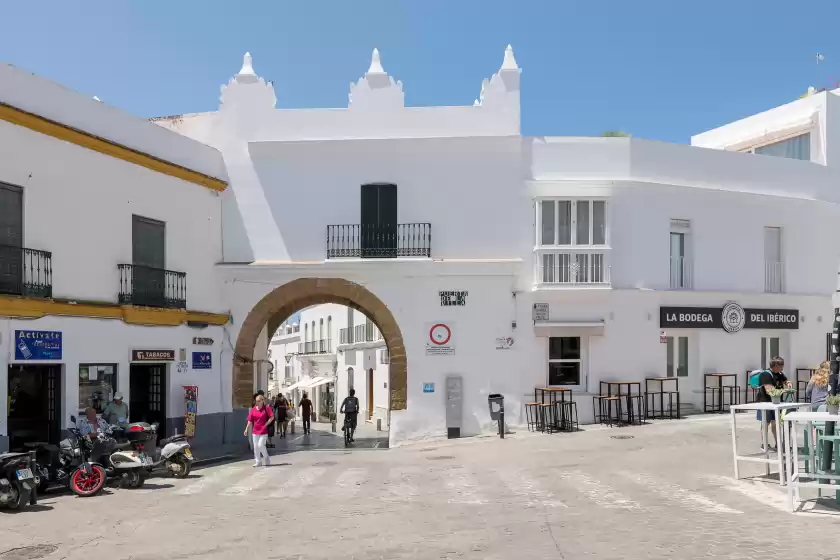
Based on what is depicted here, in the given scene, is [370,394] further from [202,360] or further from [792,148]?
[792,148]

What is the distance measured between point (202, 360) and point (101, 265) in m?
4.36

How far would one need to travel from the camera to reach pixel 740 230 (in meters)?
23.8

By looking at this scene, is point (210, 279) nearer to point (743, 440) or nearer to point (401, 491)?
point (401, 491)

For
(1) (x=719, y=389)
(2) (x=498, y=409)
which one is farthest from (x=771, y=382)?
(1) (x=719, y=389)

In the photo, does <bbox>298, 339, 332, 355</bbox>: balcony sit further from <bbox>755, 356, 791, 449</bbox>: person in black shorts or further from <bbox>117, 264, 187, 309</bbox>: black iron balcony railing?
<bbox>755, 356, 791, 449</bbox>: person in black shorts

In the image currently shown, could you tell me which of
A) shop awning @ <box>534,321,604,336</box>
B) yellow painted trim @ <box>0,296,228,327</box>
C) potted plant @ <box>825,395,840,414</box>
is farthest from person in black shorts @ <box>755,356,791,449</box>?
yellow painted trim @ <box>0,296,228,327</box>

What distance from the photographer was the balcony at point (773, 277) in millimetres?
24266

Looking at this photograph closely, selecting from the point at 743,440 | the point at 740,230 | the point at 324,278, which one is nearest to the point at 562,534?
the point at 743,440

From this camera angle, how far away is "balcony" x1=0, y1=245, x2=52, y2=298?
15500mm

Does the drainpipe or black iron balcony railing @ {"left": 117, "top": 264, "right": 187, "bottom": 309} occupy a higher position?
black iron balcony railing @ {"left": 117, "top": 264, "right": 187, "bottom": 309}

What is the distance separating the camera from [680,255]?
23.3 meters

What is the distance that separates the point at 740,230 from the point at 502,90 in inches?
313

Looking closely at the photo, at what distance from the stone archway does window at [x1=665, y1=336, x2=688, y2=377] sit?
746 centimetres

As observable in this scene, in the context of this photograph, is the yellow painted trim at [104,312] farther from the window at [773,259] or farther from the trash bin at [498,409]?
the window at [773,259]
